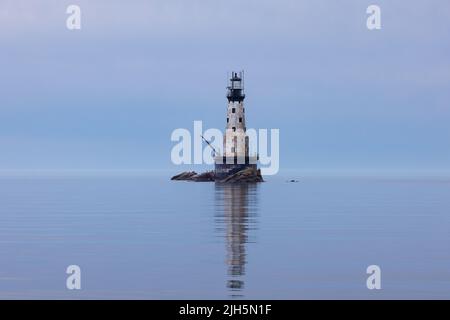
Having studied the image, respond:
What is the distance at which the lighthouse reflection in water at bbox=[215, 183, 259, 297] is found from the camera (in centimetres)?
3291

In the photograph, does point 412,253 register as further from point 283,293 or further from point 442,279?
point 283,293

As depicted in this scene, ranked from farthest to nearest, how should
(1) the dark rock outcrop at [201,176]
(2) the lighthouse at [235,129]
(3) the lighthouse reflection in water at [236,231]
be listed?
(1) the dark rock outcrop at [201,176] < (2) the lighthouse at [235,129] < (3) the lighthouse reflection in water at [236,231]

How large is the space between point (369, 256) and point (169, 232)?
16.3 meters

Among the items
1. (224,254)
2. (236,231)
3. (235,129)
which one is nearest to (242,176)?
(235,129)

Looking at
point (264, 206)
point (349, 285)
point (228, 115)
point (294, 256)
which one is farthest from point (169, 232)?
point (228, 115)

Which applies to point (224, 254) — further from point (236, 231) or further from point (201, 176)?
point (201, 176)

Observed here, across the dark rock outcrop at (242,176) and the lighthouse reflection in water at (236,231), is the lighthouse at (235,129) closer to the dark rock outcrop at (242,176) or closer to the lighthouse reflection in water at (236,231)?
the dark rock outcrop at (242,176)

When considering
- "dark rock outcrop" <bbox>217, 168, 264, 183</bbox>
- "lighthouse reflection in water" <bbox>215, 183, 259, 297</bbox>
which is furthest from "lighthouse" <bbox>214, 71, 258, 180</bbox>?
"lighthouse reflection in water" <bbox>215, 183, 259, 297</bbox>

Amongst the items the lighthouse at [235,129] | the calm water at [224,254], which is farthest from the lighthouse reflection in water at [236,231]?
the lighthouse at [235,129]

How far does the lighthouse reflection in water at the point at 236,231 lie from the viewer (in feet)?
108

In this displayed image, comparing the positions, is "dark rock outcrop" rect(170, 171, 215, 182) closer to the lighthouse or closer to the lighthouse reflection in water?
the lighthouse

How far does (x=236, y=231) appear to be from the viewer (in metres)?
52.7

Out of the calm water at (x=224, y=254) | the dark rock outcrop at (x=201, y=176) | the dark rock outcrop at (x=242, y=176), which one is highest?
the dark rock outcrop at (x=201, y=176)

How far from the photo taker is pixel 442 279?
33.2 m
